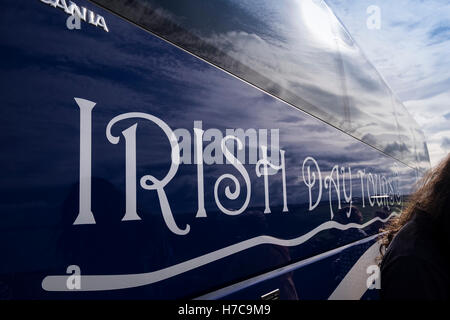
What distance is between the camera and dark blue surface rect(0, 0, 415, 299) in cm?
93

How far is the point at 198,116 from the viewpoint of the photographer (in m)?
1.51

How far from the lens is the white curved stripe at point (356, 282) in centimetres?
262

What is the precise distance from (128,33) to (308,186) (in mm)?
1496

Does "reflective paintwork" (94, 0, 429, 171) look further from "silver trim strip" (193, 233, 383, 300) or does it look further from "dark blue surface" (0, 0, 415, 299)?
"silver trim strip" (193, 233, 383, 300)

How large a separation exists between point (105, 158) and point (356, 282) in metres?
2.58

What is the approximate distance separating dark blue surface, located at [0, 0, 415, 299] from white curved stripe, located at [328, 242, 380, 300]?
1.06 metres

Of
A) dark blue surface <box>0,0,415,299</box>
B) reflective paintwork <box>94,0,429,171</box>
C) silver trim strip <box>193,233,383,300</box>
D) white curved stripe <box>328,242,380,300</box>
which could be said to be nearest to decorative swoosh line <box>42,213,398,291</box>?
dark blue surface <box>0,0,415,299</box>

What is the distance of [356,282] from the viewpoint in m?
2.97

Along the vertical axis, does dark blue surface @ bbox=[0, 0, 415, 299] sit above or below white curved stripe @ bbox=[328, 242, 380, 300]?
above

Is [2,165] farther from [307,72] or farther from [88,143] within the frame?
[307,72]

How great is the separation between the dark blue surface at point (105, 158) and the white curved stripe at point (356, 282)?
1.06 m

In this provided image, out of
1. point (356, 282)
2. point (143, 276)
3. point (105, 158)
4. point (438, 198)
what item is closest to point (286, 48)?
point (438, 198)
